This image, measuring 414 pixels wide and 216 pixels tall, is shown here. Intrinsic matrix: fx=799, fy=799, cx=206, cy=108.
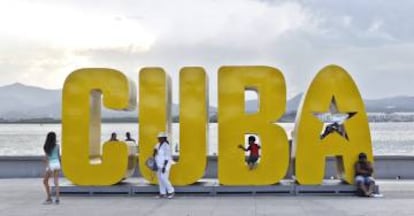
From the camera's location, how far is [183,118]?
65.1ft

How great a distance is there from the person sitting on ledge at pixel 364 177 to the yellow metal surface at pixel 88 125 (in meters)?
5.66

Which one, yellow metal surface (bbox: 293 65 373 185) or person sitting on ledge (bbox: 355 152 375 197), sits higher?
yellow metal surface (bbox: 293 65 373 185)

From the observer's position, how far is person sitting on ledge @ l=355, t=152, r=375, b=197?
1895 centimetres

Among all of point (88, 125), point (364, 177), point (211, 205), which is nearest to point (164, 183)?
→ point (211, 205)

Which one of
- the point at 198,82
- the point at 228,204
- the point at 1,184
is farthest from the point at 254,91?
the point at 1,184

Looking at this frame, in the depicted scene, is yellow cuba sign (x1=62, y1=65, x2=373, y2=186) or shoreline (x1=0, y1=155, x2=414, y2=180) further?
shoreline (x1=0, y1=155, x2=414, y2=180)

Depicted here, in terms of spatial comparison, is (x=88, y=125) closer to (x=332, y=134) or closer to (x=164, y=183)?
(x=164, y=183)

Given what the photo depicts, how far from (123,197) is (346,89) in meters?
6.07

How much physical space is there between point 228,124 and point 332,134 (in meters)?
2.55

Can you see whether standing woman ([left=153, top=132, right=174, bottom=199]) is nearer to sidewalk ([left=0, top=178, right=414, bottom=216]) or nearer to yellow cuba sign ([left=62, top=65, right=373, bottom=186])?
sidewalk ([left=0, top=178, right=414, bottom=216])

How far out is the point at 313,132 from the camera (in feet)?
64.2

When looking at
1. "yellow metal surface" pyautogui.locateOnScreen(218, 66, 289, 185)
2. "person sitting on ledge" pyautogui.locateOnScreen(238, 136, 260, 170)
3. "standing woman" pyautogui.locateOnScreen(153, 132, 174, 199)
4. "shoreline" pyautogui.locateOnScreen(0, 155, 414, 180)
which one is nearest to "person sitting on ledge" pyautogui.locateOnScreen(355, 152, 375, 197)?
"yellow metal surface" pyautogui.locateOnScreen(218, 66, 289, 185)

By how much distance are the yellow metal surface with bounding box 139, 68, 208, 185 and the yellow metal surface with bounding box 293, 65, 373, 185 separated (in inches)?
94.3

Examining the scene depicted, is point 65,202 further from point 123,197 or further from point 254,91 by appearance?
point 254,91
